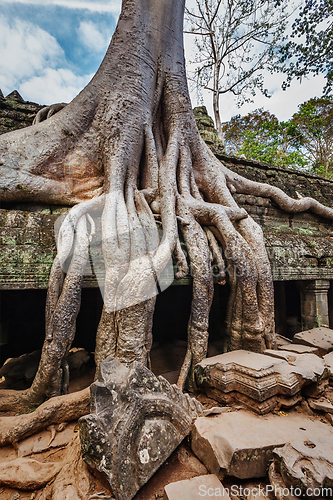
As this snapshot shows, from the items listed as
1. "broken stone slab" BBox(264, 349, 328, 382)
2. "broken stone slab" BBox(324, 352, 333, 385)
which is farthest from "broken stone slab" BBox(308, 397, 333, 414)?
"broken stone slab" BBox(324, 352, 333, 385)

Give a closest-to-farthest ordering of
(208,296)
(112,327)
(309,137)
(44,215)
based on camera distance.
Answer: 1. (112,327)
2. (44,215)
3. (208,296)
4. (309,137)

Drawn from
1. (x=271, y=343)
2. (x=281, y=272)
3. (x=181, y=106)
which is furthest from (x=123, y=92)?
(x=271, y=343)

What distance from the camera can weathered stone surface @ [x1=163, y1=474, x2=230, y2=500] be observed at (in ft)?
3.39

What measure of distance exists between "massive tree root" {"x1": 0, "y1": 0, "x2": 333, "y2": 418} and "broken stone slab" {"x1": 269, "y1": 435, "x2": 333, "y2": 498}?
1.05 meters

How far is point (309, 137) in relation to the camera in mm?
12719

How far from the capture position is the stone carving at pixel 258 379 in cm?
170

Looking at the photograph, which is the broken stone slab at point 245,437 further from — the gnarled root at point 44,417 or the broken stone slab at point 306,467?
the gnarled root at point 44,417

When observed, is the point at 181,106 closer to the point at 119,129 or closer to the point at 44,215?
the point at 119,129

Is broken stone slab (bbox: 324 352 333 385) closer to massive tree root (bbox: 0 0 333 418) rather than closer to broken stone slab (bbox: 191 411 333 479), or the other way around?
massive tree root (bbox: 0 0 333 418)

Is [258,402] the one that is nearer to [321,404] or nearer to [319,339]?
[321,404]

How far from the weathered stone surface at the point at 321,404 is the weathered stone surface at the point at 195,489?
1039 millimetres

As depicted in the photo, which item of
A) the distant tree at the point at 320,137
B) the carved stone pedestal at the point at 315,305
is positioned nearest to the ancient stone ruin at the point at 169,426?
the carved stone pedestal at the point at 315,305

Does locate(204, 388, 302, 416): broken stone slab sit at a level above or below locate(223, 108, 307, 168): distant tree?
below

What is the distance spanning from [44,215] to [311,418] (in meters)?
2.63
